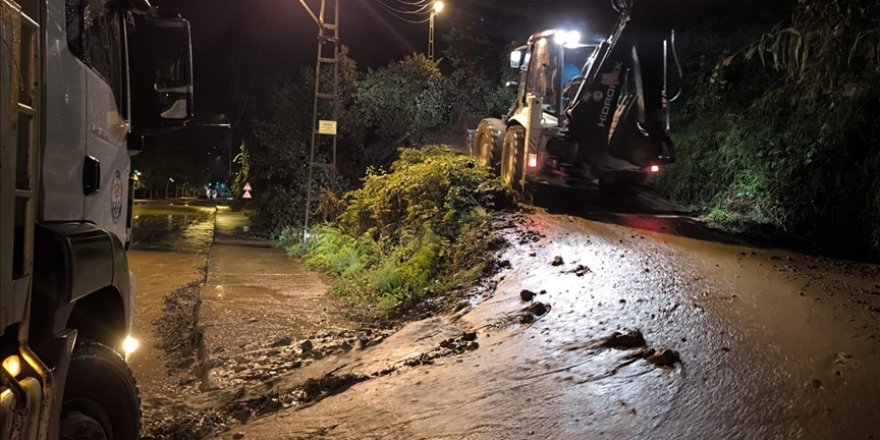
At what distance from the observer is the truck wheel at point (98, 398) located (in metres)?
2.82

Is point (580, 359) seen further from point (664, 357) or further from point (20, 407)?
point (20, 407)

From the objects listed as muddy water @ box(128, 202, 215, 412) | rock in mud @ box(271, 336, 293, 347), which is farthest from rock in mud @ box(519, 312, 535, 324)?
muddy water @ box(128, 202, 215, 412)

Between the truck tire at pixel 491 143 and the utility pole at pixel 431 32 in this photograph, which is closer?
the truck tire at pixel 491 143

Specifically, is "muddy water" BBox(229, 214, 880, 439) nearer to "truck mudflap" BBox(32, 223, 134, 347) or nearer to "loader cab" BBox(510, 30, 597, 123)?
"truck mudflap" BBox(32, 223, 134, 347)

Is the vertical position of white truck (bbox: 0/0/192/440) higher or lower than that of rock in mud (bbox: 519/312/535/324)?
higher

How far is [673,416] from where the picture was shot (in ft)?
13.8

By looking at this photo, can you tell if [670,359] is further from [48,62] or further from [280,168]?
[280,168]

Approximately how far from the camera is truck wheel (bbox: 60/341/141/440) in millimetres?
2816

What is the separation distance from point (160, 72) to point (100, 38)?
0.63m

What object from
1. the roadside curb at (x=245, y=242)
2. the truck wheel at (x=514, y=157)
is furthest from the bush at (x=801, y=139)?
the roadside curb at (x=245, y=242)

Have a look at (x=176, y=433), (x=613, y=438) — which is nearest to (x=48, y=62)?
(x=176, y=433)

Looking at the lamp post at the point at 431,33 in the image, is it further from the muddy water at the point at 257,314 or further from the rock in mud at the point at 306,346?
the rock in mud at the point at 306,346

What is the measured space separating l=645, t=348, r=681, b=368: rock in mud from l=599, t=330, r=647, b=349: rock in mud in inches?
8.7

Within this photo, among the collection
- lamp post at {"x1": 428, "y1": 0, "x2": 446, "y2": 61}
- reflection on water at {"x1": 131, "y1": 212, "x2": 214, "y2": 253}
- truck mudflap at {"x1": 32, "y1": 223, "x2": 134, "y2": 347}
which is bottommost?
reflection on water at {"x1": 131, "y1": 212, "x2": 214, "y2": 253}
